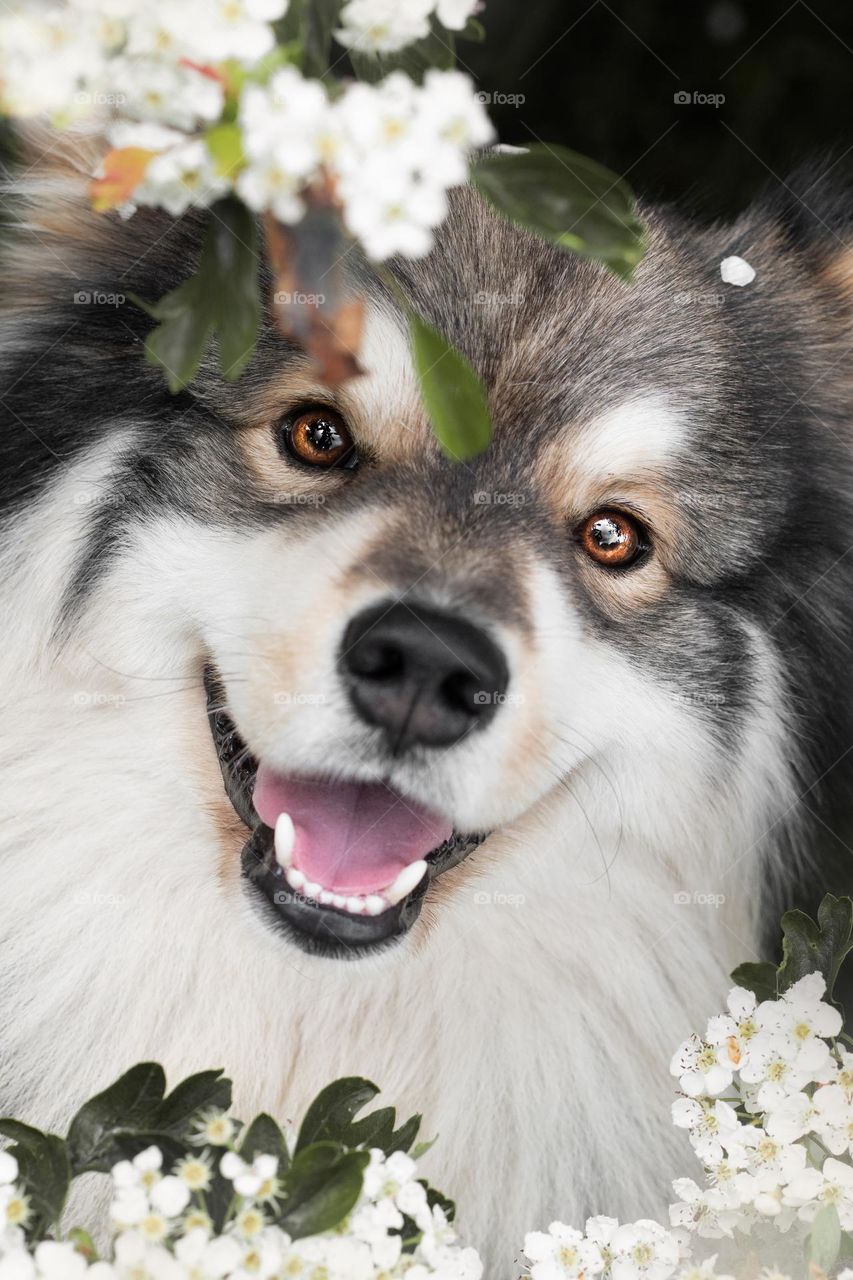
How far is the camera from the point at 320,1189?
1021 millimetres

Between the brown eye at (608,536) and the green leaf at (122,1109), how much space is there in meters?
0.69

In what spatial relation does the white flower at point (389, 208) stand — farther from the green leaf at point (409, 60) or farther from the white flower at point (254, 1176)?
the white flower at point (254, 1176)

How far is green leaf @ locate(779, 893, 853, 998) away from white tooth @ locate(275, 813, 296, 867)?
484 mm


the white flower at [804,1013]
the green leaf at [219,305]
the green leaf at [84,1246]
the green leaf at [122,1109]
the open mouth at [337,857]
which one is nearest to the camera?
the green leaf at [219,305]

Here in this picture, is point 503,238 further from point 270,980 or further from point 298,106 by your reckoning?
point 270,980

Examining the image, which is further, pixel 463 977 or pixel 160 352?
pixel 463 977

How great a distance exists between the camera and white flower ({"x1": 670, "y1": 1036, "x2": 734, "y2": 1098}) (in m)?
1.21

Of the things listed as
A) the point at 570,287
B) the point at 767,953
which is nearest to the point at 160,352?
the point at 570,287

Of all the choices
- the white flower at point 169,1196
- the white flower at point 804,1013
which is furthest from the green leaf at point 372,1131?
the white flower at point 804,1013

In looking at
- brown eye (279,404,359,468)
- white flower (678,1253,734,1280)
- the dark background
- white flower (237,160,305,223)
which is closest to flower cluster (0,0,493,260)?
white flower (237,160,305,223)

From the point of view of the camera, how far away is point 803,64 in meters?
1.95

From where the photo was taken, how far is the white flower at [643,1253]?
1232 mm

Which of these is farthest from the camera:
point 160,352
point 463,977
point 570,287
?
point 463,977

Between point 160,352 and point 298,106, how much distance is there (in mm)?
193
